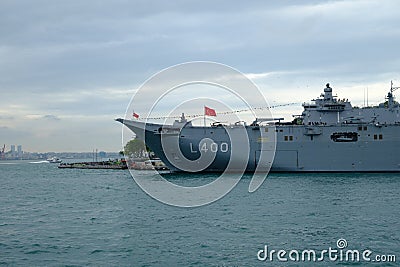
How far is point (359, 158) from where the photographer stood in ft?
134

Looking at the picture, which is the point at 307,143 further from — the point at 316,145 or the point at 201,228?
the point at 201,228

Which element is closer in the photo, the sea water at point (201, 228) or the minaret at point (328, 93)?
the sea water at point (201, 228)

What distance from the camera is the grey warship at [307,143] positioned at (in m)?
40.4

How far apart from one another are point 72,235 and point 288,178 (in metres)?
24.1

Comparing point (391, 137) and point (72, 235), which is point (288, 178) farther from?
point (72, 235)

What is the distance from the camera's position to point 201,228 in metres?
17.5
